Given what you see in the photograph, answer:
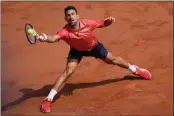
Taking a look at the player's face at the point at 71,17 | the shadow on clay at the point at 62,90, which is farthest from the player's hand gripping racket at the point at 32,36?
the shadow on clay at the point at 62,90

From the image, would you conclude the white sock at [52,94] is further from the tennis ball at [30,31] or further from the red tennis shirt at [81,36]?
the tennis ball at [30,31]

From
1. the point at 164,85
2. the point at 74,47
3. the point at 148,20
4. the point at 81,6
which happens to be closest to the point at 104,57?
the point at 74,47

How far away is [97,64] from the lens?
6.60 meters

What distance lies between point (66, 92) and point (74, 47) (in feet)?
2.61

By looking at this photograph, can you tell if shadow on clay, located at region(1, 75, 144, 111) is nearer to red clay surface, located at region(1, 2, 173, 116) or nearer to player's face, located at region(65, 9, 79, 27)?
red clay surface, located at region(1, 2, 173, 116)

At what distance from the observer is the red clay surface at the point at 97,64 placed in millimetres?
5324

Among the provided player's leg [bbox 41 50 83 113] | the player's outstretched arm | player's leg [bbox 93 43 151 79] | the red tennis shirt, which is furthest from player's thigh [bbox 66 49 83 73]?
the player's outstretched arm

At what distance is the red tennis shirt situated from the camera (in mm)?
5109

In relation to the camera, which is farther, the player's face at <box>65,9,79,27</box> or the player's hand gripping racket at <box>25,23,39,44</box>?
the player's face at <box>65,9,79,27</box>

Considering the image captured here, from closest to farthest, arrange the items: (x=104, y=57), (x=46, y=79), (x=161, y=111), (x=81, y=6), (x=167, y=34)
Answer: (x=161, y=111)
(x=104, y=57)
(x=46, y=79)
(x=167, y=34)
(x=81, y=6)

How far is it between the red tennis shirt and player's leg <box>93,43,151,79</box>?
0.46ft

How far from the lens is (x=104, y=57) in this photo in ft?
18.2

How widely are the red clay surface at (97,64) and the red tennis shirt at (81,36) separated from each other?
77 cm

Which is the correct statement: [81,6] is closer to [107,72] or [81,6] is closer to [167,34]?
[167,34]
